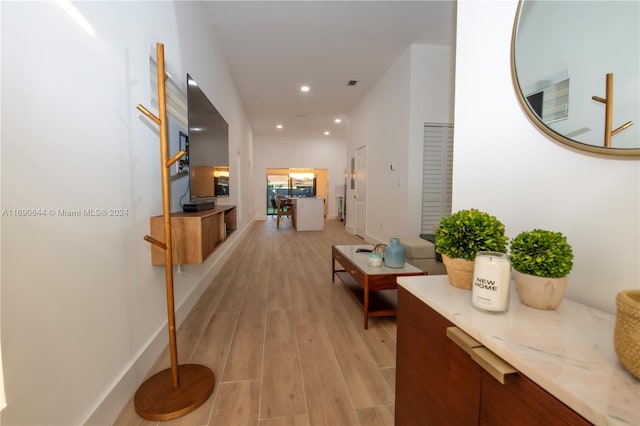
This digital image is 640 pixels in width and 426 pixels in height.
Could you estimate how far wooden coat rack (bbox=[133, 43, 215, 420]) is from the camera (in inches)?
51.1

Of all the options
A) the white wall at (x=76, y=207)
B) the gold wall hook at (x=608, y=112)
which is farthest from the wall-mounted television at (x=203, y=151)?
the gold wall hook at (x=608, y=112)

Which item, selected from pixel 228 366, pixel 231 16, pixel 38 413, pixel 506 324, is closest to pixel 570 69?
pixel 506 324

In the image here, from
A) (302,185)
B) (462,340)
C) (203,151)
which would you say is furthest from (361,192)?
(302,185)

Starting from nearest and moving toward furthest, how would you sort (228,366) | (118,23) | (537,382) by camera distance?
(537,382), (118,23), (228,366)

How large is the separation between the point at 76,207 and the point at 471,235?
1.44 meters

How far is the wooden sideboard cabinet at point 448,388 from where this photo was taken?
48 centimetres

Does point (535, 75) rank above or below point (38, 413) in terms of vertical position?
above

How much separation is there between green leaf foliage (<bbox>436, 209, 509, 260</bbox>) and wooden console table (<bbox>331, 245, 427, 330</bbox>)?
134 centimetres

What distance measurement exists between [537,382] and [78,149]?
5.14 feet

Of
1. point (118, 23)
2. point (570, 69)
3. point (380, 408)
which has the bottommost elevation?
point (380, 408)

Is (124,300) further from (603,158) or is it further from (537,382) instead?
(603,158)

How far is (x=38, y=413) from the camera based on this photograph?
0.90 metres

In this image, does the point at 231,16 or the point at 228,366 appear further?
the point at 231,16

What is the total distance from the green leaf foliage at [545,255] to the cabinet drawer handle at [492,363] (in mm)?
248
